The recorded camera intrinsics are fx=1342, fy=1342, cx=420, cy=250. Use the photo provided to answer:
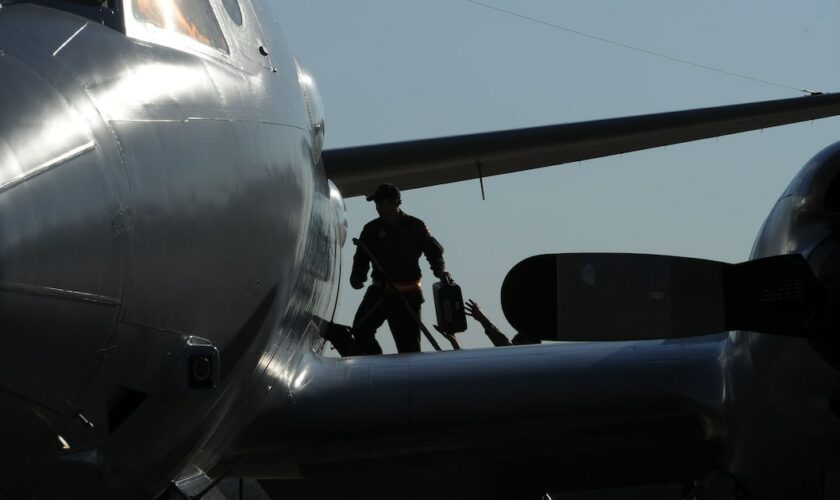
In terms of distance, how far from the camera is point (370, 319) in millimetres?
10562

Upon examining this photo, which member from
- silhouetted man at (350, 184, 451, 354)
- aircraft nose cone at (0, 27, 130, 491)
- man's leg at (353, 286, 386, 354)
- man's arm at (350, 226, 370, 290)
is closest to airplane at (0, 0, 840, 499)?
aircraft nose cone at (0, 27, 130, 491)

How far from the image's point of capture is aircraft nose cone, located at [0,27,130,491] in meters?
4.09

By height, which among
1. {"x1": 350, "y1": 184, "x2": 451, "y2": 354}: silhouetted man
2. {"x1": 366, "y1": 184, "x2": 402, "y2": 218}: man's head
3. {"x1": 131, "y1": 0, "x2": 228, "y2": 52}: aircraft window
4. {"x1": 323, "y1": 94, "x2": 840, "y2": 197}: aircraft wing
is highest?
{"x1": 131, "y1": 0, "x2": 228, "y2": 52}: aircraft window

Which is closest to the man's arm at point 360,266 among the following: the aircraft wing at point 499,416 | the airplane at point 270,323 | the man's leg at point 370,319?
the man's leg at point 370,319

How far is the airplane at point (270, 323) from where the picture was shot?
175 inches

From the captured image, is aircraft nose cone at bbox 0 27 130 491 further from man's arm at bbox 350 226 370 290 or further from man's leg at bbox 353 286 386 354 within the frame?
man's arm at bbox 350 226 370 290

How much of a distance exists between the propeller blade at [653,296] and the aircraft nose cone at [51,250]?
2.16 meters

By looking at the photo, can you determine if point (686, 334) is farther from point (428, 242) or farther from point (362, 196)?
point (362, 196)

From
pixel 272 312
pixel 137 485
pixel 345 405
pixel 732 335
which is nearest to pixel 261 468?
pixel 345 405

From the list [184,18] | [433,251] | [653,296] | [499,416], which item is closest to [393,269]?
[433,251]

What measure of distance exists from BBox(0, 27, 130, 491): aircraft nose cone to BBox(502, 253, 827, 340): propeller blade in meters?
2.16

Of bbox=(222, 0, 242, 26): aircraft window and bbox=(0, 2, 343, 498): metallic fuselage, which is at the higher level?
bbox=(222, 0, 242, 26): aircraft window

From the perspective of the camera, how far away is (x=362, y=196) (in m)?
11.6

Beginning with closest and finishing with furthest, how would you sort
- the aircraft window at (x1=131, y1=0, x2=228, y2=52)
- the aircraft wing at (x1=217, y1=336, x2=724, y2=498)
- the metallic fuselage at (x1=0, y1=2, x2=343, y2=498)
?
the metallic fuselage at (x1=0, y1=2, x2=343, y2=498) < the aircraft window at (x1=131, y1=0, x2=228, y2=52) < the aircraft wing at (x1=217, y1=336, x2=724, y2=498)
